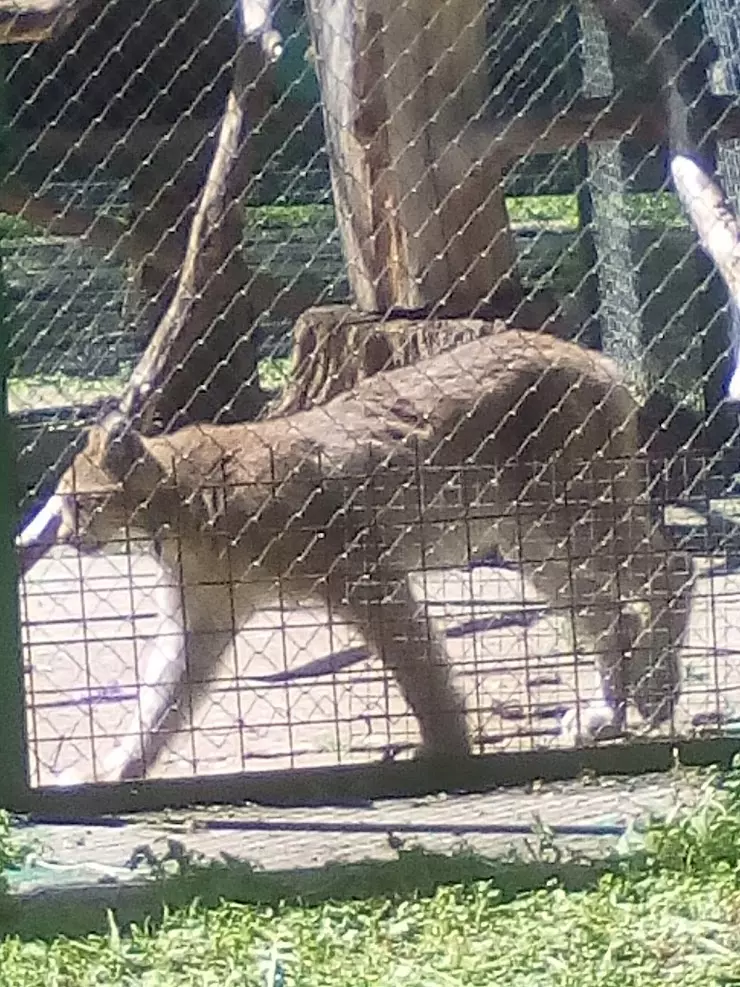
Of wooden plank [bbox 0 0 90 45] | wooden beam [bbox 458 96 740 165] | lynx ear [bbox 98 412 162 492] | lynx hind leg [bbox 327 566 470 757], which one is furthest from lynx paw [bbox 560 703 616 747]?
wooden plank [bbox 0 0 90 45]

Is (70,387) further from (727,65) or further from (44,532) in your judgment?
(727,65)

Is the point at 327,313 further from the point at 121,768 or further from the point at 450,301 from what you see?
the point at 121,768

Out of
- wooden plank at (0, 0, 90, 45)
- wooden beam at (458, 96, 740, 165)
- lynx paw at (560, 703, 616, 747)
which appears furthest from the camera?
wooden beam at (458, 96, 740, 165)

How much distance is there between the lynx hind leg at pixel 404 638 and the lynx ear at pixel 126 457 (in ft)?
1.93

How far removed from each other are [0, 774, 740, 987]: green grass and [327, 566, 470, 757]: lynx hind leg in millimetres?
891

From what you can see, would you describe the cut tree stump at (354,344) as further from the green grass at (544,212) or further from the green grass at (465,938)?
the green grass at (544,212)

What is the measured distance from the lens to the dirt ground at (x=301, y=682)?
4.47m

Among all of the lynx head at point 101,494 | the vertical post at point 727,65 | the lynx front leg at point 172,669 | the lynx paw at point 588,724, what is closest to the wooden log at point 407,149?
the vertical post at point 727,65

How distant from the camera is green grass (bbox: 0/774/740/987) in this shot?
312 cm

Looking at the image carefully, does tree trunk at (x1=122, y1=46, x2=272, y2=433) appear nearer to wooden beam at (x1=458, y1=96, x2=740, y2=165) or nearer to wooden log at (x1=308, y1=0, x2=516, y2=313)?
wooden log at (x1=308, y1=0, x2=516, y2=313)

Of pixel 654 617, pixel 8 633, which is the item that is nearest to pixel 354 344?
pixel 654 617

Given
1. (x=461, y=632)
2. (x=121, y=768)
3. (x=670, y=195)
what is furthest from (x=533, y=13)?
(x=121, y=768)

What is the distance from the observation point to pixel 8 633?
3.64m

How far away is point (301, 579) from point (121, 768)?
713 mm
